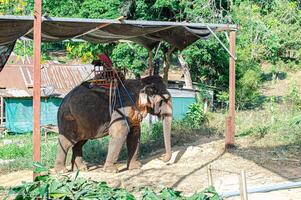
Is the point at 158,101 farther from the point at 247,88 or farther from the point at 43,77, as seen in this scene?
the point at 43,77

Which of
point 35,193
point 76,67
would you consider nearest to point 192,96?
point 76,67

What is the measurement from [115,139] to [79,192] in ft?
18.8

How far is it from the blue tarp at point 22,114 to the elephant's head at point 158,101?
45.3 ft

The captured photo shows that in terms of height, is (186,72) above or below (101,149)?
above

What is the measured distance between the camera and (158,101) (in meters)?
10.5

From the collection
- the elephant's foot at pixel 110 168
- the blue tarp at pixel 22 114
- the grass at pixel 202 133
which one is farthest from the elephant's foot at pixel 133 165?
the blue tarp at pixel 22 114

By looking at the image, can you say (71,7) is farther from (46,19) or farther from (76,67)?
(46,19)

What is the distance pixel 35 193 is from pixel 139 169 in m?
6.07

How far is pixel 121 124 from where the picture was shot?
10195 mm

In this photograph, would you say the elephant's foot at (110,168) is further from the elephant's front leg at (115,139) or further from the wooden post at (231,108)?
the wooden post at (231,108)

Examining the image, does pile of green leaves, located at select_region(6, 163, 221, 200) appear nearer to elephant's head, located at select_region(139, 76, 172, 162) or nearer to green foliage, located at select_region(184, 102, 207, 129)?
elephant's head, located at select_region(139, 76, 172, 162)

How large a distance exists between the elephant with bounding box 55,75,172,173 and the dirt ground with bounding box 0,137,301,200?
53 cm

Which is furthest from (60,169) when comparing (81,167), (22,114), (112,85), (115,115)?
(22,114)

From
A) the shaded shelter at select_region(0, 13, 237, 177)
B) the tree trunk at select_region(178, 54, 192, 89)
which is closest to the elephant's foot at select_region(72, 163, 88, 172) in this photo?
the shaded shelter at select_region(0, 13, 237, 177)
